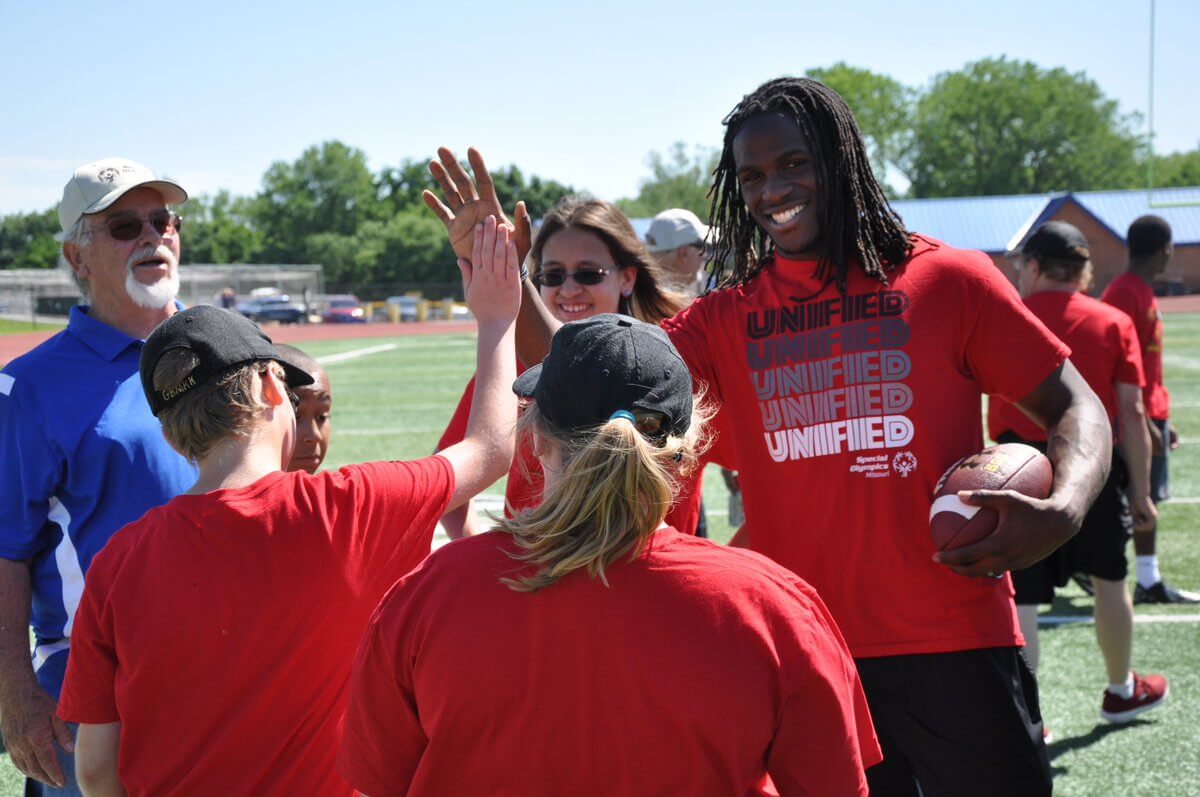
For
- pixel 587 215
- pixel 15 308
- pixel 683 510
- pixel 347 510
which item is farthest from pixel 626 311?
pixel 15 308

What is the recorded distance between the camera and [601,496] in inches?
65.1

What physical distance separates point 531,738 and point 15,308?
59.7 meters

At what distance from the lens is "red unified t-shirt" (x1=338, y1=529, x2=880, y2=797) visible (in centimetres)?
163

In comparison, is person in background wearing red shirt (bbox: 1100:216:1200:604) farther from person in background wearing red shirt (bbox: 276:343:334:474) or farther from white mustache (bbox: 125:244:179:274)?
white mustache (bbox: 125:244:179:274)

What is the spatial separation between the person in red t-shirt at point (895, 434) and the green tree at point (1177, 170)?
94967mm

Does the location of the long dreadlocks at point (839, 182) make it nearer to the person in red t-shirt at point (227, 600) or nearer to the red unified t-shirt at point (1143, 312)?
the person in red t-shirt at point (227, 600)

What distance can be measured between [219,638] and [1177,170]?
109m

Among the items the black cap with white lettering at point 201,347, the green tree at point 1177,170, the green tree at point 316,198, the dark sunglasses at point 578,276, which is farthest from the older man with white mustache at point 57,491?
the green tree at point 1177,170

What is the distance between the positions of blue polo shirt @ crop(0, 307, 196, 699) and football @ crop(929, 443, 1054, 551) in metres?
1.98

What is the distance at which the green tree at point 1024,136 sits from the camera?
82.2 m

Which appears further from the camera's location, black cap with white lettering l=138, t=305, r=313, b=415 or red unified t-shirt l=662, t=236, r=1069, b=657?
red unified t-shirt l=662, t=236, r=1069, b=657

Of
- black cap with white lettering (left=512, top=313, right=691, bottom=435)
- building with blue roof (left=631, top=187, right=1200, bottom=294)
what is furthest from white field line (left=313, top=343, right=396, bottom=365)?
black cap with white lettering (left=512, top=313, right=691, bottom=435)

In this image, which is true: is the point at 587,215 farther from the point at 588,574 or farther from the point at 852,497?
the point at 588,574

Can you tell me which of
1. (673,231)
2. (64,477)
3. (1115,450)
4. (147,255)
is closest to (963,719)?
(64,477)
